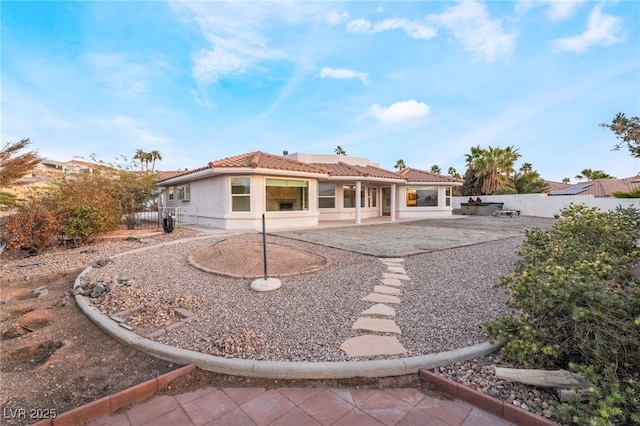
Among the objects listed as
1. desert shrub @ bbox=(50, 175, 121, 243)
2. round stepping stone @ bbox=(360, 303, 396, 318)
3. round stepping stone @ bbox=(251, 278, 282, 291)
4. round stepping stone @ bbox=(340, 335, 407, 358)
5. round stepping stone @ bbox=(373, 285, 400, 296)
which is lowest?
round stepping stone @ bbox=(340, 335, 407, 358)

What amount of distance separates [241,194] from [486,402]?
1223 cm

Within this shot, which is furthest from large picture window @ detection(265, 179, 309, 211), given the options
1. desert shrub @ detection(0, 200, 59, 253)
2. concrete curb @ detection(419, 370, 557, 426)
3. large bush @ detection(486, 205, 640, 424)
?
concrete curb @ detection(419, 370, 557, 426)

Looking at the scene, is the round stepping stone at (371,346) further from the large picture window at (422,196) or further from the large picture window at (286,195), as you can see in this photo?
the large picture window at (422,196)

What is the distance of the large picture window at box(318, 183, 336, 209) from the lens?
18.0 meters

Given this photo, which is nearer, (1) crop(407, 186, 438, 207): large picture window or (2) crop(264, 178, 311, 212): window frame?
(2) crop(264, 178, 311, 212): window frame

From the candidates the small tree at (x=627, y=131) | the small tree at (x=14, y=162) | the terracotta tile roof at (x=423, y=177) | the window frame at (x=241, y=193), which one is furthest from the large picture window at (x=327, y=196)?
the small tree at (x=14, y=162)

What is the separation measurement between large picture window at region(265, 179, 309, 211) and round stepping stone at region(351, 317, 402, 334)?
34.3 ft

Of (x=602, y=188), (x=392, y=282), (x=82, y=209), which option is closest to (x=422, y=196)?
(x=602, y=188)

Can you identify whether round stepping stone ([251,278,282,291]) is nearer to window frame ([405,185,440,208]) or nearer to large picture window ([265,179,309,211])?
large picture window ([265,179,309,211])

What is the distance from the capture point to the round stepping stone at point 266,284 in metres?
5.09

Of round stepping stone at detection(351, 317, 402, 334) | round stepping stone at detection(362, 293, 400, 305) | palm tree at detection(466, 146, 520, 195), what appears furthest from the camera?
palm tree at detection(466, 146, 520, 195)

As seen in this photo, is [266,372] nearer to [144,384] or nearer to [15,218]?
[144,384]

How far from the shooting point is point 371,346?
3182 millimetres

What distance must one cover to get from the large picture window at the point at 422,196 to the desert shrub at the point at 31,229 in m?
19.8
